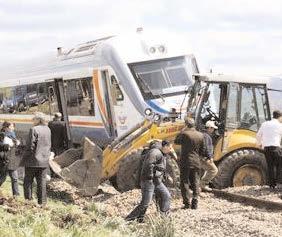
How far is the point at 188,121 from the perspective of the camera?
12.1 meters

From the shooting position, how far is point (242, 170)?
46.0ft

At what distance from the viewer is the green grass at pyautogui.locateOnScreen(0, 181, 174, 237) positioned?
7.53 m

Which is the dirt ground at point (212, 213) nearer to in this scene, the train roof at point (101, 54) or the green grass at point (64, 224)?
the green grass at point (64, 224)

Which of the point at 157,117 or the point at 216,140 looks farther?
the point at 157,117

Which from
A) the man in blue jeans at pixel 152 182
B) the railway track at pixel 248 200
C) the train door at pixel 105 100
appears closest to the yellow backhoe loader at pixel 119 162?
the railway track at pixel 248 200

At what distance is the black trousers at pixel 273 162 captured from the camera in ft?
43.5

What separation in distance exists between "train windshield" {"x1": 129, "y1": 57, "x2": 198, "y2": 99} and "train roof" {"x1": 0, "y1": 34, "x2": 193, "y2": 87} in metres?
0.20

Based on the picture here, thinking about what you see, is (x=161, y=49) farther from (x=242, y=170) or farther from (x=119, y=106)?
(x=242, y=170)

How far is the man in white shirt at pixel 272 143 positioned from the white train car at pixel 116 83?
11.7 ft

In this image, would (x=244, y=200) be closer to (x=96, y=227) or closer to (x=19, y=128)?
(x=96, y=227)

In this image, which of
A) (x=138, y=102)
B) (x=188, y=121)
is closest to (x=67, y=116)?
(x=138, y=102)

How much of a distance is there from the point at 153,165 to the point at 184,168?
1.41 metres

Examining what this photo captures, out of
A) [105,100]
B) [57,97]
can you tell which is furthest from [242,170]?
[57,97]

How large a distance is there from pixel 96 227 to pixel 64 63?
12726 mm
